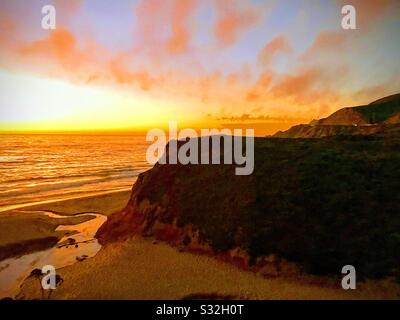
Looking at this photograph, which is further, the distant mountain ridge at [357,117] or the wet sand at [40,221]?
the distant mountain ridge at [357,117]

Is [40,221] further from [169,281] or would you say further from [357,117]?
[357,117]

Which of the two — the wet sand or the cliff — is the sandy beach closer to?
the cliff

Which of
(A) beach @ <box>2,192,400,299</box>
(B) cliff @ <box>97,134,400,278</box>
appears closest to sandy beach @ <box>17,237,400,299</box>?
(A) beach @ <box>2,192,400,299</box>

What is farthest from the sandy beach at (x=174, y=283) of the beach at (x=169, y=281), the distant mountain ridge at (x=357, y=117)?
the distant mountain ridge at (x=357, y=117)

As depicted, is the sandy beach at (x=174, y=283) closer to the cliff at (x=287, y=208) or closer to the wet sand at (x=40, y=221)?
the cliff at (x=287, y=208)

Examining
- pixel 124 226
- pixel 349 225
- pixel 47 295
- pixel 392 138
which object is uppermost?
pixel 392 138

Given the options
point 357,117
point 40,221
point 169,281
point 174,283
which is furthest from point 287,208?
point 357,117

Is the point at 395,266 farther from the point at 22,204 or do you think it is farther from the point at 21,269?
the point at 22,204
